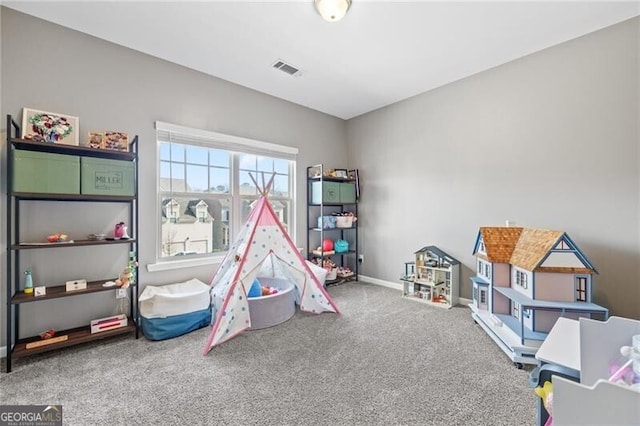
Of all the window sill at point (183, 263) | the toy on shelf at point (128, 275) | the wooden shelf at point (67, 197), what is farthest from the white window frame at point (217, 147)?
the wooden shelf at point (67, 197)

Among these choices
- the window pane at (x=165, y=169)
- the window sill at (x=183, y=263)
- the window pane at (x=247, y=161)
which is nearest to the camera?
the window sill at (x=183, y=263)

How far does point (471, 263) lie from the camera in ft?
10.7

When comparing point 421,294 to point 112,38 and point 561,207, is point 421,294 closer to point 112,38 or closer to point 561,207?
point 561,207

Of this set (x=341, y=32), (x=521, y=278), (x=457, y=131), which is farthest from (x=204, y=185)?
(x=521, y=278)

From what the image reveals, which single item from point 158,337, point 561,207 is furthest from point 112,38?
point 561,207

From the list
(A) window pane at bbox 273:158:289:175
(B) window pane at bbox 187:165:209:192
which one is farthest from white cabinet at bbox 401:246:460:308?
(B) window pane at bbox 187:165:209:192

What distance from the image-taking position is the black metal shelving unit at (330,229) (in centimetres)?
410

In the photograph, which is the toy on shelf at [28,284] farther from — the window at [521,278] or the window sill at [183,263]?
the window at [521,278]

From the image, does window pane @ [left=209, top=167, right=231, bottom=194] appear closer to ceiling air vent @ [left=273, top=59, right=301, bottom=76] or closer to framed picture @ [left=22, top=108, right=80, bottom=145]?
framed picture @ [left=22, top=108, right=80, bottom=145]

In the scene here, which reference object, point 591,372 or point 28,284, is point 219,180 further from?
point 591,372

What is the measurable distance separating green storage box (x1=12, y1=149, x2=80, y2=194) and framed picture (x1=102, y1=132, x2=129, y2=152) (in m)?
0.27

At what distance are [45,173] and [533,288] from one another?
3.82m

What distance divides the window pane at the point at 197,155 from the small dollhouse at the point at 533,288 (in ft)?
10.4

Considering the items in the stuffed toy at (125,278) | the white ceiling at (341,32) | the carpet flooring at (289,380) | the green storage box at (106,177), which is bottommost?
the carpet flooring at (289,380)
